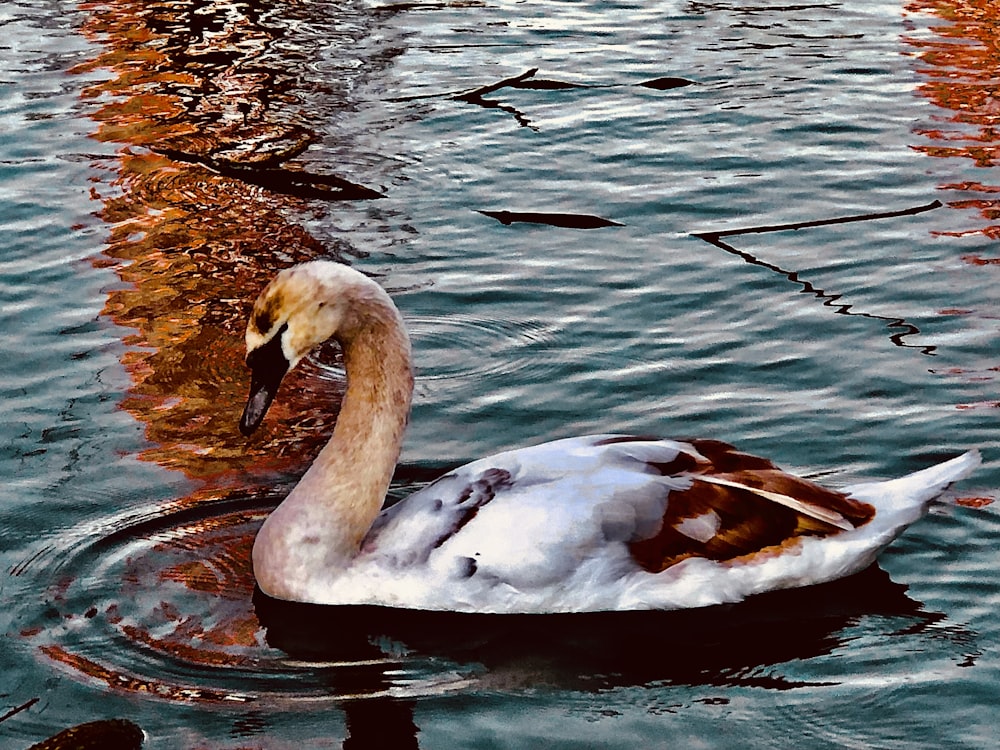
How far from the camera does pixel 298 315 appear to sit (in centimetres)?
676

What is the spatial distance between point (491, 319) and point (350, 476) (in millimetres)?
2761

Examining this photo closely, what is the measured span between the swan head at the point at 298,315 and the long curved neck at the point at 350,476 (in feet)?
0.24

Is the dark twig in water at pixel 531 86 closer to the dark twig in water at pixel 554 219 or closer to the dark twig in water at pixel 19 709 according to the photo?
the dark twig in water at pixel 554 219

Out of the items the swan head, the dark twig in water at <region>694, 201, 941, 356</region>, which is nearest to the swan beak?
the swan head

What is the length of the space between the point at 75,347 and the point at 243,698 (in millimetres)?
3535

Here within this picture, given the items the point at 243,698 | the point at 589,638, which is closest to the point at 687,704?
the point at 589,638

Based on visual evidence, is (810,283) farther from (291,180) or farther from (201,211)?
(201,211)

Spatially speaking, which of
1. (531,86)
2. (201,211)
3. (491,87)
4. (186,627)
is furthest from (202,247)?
(186,627)

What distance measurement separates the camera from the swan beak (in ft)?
22.4

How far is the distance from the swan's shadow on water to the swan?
0.17ft

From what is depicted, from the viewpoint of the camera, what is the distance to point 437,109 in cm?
1315

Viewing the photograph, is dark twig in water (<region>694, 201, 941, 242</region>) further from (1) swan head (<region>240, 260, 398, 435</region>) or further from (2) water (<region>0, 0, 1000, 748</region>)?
(1) swan head (<region>240, 260, 398, 435</region>)

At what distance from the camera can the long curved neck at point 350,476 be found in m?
6.81

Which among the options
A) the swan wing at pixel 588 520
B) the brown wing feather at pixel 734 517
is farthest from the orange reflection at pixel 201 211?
the brown wing feather at pixel 734 517
